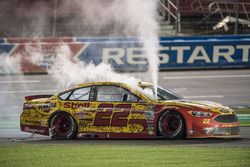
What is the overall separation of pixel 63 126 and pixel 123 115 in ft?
4.20

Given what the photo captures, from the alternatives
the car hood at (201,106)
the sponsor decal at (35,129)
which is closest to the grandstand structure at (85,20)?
the sponsor decal at (35,129)

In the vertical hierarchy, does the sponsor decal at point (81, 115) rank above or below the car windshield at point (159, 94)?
below

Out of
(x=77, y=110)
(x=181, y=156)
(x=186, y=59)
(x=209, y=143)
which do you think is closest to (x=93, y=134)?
(x=77, y=110)

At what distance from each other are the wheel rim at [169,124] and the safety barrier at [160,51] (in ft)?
39.2

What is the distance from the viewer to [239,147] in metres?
14.3

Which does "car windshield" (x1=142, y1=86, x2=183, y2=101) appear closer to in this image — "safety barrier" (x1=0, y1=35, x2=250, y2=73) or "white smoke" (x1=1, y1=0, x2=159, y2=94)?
"white smoke" (x1=1, y1=0, x2=159, y2=94)

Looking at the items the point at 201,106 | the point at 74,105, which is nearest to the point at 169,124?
the point at 201,106

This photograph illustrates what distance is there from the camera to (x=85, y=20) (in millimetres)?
30031

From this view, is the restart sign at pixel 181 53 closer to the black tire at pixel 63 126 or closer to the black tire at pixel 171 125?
the black tire at pixel 63 126

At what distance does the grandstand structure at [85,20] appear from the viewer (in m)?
29.6

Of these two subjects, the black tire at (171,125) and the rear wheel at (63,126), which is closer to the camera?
the black tire at (171,125)

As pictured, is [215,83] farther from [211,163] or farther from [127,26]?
[211,163]

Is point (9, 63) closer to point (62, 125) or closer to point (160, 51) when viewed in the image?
point (160, 51)

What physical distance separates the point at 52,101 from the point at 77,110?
1.97 feet
